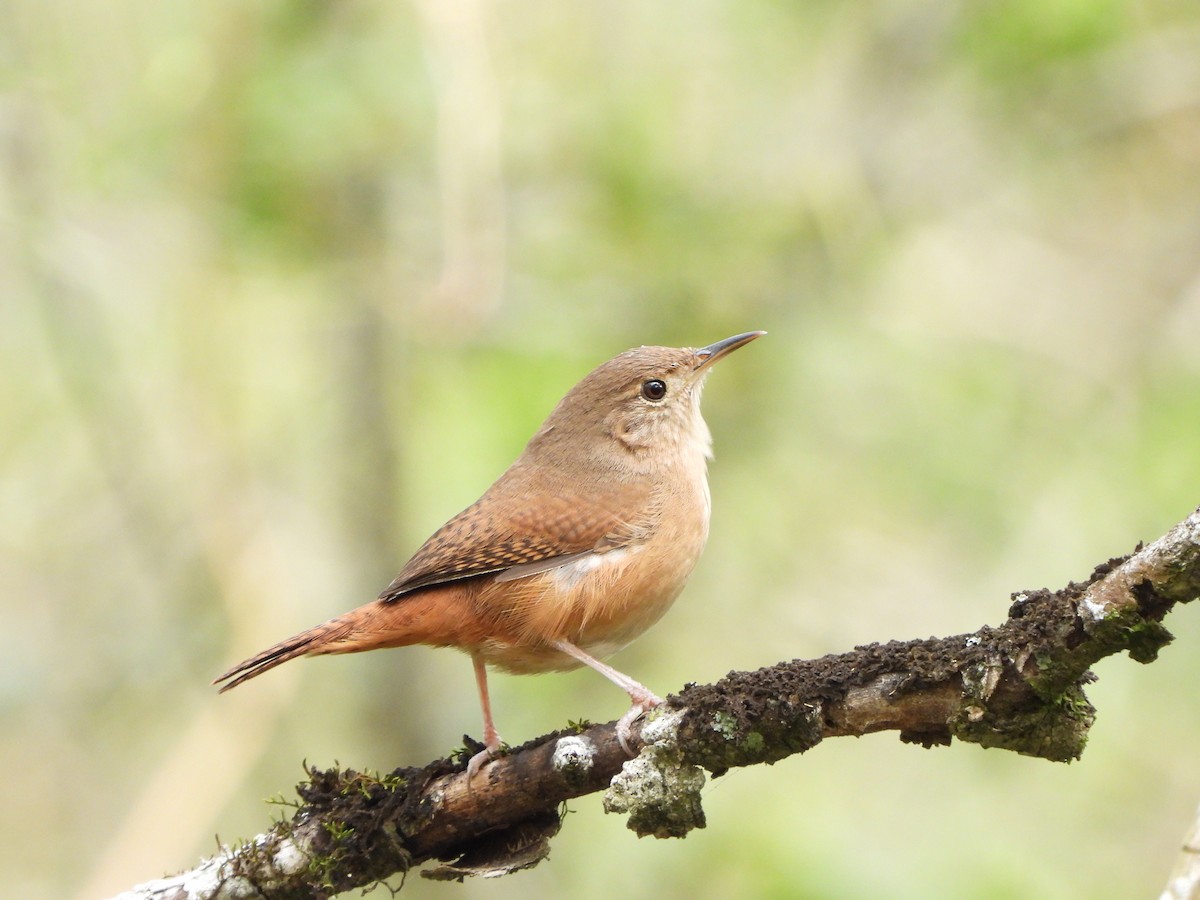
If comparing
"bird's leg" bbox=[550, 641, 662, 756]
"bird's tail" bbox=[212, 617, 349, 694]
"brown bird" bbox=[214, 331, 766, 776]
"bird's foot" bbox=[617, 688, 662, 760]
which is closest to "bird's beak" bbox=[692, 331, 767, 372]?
"brown bird" bbox=[214, 331, 766, 776]

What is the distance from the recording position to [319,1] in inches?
255

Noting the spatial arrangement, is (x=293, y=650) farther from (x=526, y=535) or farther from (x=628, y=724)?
(x=628, y=724)

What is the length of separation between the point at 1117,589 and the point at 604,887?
3969 millimetres

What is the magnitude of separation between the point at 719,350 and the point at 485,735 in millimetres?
2027

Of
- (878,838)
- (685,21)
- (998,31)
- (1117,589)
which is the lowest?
(1117,589)

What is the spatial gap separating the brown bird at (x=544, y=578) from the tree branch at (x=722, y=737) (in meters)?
0.48

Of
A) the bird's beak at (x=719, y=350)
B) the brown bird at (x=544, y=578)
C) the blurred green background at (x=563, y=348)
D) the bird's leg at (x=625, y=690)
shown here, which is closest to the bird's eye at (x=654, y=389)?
the bird's beak at (x=719, y=350)

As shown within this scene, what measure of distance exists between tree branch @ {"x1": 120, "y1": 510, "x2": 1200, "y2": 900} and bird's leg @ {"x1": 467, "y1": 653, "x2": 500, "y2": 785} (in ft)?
0.15

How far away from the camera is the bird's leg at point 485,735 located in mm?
3689

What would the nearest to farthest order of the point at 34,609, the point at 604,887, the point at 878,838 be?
the point at 878,838 < the point at 604,887 < the point at 34,609

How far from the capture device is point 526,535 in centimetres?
465

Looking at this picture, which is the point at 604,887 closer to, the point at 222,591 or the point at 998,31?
the point at 222,591

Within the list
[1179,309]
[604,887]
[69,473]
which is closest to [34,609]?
[69,473]

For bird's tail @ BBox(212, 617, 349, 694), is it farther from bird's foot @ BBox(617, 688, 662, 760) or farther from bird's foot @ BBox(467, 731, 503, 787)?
bird's foot @ BBox(617, 688, 662, 760)
